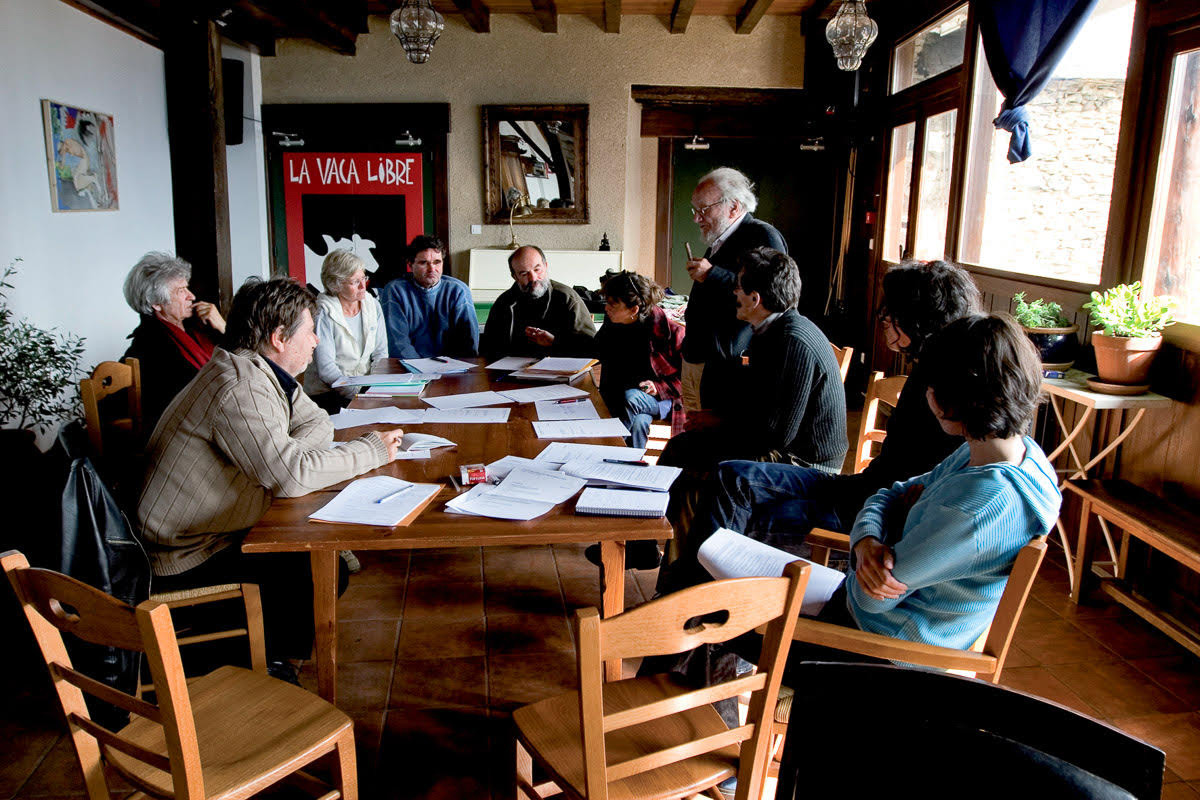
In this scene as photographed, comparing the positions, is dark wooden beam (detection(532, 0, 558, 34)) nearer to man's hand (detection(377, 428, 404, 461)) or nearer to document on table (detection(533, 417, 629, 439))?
document on table (detection(533, 417, 629, 439))

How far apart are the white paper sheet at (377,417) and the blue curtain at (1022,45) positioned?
3.01m

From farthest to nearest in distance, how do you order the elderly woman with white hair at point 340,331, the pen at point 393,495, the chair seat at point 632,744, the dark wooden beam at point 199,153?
the dark wooden beam at point 199,153
the elderly woman with white hair at point 340,331
the pen at point 393,495
the chair seat at point 632,744

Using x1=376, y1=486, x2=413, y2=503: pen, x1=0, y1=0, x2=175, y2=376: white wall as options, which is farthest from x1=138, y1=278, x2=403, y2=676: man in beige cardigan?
x1=0, y1=0, x2=175, y2=376: white wall

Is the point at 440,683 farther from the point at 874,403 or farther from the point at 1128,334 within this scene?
the point at 1128,334

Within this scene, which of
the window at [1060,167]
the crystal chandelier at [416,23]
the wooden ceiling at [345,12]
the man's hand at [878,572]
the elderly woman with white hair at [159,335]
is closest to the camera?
the man's hand at [878,572]

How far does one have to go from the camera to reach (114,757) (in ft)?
4.88

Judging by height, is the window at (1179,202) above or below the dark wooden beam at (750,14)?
below

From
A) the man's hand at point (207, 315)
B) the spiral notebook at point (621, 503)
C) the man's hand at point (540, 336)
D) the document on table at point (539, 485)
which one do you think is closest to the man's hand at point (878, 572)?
the spiral notebook at point (621, 503)

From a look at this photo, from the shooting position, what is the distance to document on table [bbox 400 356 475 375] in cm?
364

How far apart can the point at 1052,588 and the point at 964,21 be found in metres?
3.44

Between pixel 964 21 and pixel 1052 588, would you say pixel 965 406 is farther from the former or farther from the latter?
pixel 964 21

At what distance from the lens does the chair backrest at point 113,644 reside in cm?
123

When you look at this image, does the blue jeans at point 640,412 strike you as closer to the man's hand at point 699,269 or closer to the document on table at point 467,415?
the man's hand at point 699,269

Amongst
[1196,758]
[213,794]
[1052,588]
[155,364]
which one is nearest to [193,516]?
[213,794]
